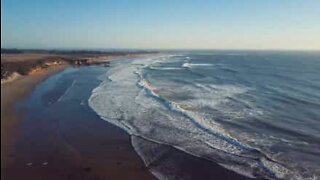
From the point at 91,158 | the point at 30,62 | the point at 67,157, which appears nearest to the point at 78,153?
the point at 67,157

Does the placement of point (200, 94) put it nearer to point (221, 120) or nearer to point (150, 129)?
point (221, 120)

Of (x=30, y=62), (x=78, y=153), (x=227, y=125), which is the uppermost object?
(x=78, y=153)

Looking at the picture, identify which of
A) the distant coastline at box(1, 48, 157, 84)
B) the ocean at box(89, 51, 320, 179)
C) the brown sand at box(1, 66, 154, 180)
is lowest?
the distant coastline at box(1, 48, 157, 84)

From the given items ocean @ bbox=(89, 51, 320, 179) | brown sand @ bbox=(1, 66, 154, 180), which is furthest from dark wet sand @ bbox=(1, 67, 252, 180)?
ocean @ bbox=(89, 51, 320, 179)

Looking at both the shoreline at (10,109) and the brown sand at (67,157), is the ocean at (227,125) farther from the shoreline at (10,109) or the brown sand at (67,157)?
the shoreline at (10,109)

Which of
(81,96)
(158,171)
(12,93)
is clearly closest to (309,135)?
(158,171)

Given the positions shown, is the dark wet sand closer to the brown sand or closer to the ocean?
the brown sand

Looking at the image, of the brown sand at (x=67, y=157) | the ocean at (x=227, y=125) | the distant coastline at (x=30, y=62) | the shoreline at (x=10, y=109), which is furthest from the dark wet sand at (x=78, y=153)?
the distant coastline at (x=30, y=62)

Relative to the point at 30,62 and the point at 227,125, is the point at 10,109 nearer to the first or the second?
the point at 227,125
